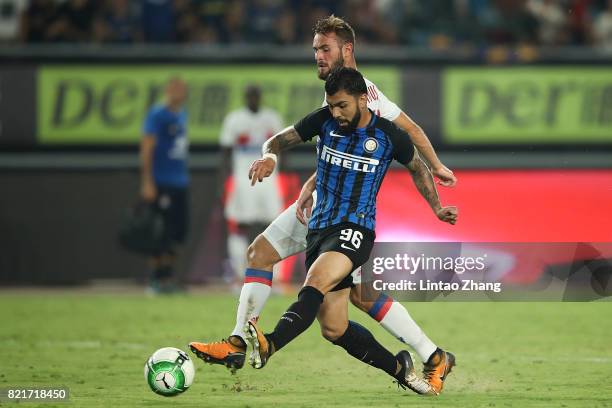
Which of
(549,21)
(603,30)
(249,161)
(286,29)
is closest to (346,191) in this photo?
(249,161)

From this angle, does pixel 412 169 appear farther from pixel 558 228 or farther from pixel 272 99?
pixel 272 99

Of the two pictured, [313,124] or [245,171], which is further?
[245,171]

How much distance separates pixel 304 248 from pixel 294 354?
2.19 metres

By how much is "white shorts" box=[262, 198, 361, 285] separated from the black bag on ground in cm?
647

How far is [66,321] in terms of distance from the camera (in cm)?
1174

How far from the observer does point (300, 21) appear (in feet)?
54.5

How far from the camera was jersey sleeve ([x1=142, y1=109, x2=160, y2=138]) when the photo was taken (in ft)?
46.2

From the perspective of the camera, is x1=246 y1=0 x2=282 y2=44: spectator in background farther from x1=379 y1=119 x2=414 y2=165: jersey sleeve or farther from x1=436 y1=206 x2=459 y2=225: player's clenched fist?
x1=436 y1=206 x2=459 y2=225: player's clenched fist

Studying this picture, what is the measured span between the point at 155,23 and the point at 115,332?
602 cm
